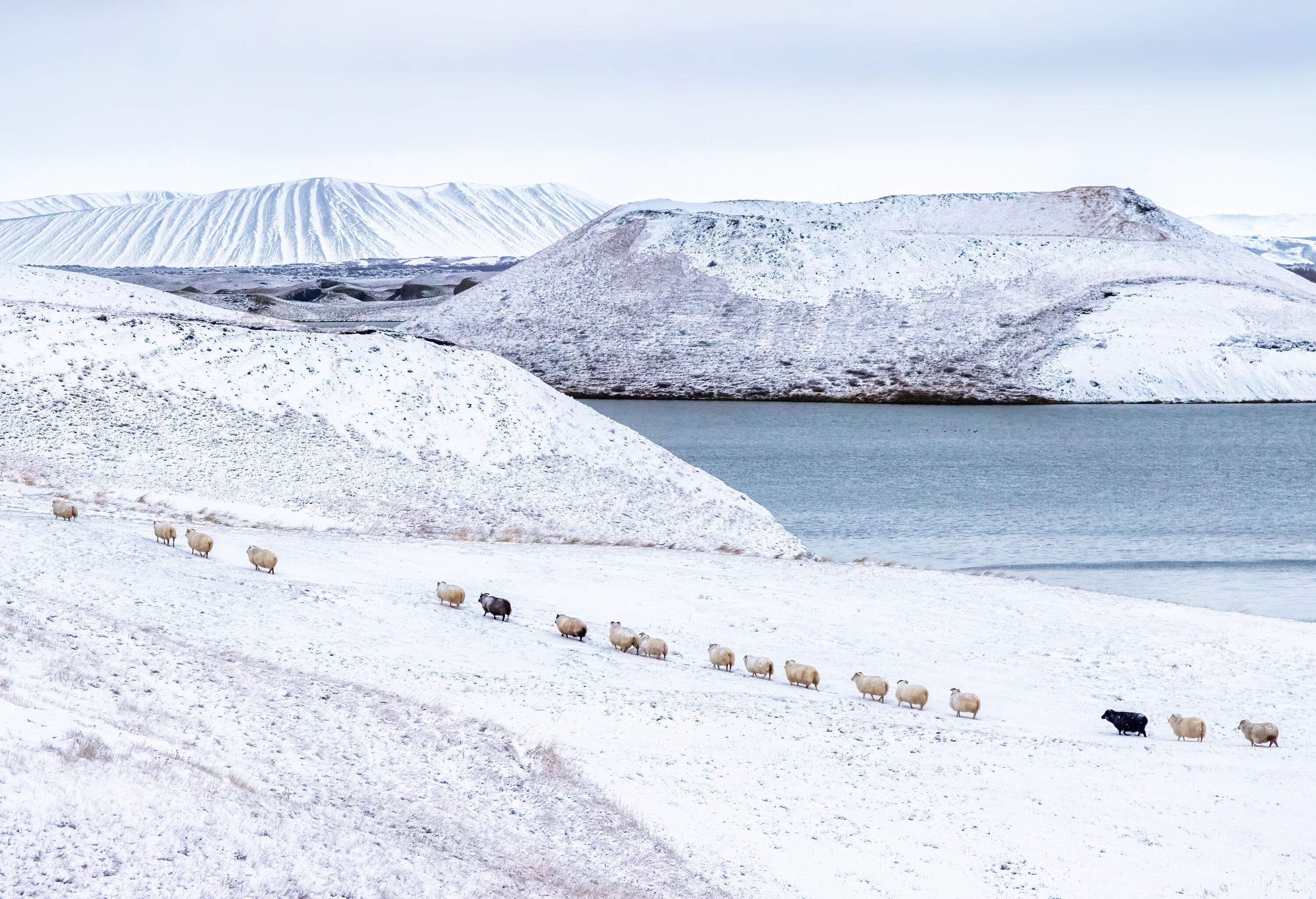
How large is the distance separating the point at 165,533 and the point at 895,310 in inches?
3301

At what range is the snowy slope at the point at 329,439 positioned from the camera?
32781 millimetres


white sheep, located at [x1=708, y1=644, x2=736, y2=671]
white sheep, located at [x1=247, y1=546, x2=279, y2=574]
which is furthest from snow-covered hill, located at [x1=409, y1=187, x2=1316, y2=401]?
white sheep, located at [x1=708, y1=644, x2=736, y2=671]

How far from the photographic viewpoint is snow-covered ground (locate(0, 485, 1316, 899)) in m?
9.47

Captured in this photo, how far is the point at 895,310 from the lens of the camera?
10144 cm

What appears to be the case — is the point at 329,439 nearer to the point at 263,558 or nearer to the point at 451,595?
the point at 263,558

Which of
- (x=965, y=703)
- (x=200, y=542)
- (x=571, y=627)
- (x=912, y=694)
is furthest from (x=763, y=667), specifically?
(x=200, y=542)

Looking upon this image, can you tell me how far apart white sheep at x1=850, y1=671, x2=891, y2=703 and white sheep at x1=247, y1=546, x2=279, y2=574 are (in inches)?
407

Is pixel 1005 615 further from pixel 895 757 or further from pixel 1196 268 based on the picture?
pixel 1196 268

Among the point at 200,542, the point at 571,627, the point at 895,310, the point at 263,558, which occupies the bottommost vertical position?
the point at 571,627

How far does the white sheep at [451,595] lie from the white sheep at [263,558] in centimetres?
298

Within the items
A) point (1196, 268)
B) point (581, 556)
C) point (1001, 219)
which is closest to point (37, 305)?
point (581, 556)

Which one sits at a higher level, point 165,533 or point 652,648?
point 165,533

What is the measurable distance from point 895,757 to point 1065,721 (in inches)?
174

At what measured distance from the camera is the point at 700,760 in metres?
14.4
